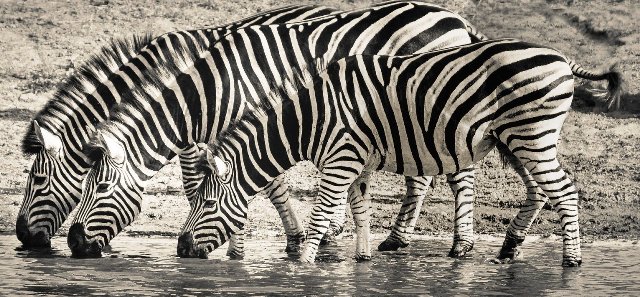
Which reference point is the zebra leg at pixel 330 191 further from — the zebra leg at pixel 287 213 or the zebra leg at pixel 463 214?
the zebra leg at pixel 463 214

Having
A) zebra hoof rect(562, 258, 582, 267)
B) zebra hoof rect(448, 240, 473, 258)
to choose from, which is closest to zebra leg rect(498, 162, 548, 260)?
zebra hoof rect(448, 240, 473, 258)

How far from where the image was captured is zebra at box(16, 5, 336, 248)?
1099 cm

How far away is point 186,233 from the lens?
34.0 feet

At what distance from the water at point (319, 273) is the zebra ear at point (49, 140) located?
34.0 inches

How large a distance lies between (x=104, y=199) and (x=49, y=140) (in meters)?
0.77

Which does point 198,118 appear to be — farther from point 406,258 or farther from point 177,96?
point 406,258

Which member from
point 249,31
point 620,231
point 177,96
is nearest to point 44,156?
point 177,96

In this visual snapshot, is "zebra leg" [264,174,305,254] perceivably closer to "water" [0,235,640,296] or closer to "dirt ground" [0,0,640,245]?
"water" [0,235,640,296]

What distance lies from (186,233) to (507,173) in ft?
16.2

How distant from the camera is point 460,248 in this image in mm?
11039

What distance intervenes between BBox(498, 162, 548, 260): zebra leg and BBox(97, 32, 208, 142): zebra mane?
3.01m

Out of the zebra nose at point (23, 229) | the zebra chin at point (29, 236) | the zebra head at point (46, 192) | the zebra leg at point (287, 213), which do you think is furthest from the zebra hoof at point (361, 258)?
the zebra nose at point (23, 229)

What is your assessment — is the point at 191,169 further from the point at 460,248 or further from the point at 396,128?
the point at 460,248

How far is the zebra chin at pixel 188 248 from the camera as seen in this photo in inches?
408
